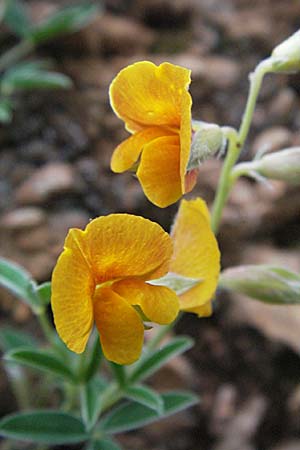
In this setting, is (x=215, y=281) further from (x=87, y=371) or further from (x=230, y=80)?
(x=230, y=80)

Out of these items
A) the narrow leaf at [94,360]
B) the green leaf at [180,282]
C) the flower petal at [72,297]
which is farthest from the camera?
the narrow leaf at [94,360]

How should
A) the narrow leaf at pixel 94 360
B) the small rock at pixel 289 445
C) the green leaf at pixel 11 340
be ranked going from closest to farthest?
the narrow leaf at pixel 94 360 → the green leaf at pixel 11 340 → the small rock at pixel 289 445

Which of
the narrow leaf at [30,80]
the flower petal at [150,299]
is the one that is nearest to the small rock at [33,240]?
the narrow leaf at [30,80]

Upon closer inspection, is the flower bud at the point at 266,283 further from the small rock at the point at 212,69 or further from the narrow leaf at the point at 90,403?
the small rock at the point at 212,69

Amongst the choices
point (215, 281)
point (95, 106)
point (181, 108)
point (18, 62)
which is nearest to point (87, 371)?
point (215, 281)

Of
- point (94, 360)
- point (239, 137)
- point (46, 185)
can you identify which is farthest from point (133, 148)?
point (46, 185)

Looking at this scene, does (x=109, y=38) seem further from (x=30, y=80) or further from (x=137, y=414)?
(x=137, y=414)
